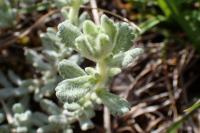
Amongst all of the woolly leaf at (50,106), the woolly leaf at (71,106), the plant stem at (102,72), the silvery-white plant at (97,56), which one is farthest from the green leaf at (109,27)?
the woolly leaf at (50,106)

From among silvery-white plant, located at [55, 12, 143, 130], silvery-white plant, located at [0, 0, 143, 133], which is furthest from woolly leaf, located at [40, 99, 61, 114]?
silvery-white plant, located at [55, 12, 143, 130]

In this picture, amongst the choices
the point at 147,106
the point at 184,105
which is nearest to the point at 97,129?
the point at 147,106

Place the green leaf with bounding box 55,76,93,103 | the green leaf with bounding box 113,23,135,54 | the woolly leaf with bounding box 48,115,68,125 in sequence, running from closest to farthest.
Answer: the green leaf with bounding box 55,76,93,103, the green leaf with bounding box 113,23,135,54, the woolly leaf with bounding box 48,115,68,125

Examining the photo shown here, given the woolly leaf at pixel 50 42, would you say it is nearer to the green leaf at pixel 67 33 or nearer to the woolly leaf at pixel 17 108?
the woolly leaf at pixel 17 108

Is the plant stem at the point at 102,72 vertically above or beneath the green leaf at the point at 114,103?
above

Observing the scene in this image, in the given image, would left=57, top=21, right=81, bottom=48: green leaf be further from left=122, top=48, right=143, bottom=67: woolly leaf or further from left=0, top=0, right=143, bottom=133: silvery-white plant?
left=122, top=48, right=143, bottom=67: woolly leaf

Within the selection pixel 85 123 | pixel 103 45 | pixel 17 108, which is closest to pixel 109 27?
pixel 103 45
